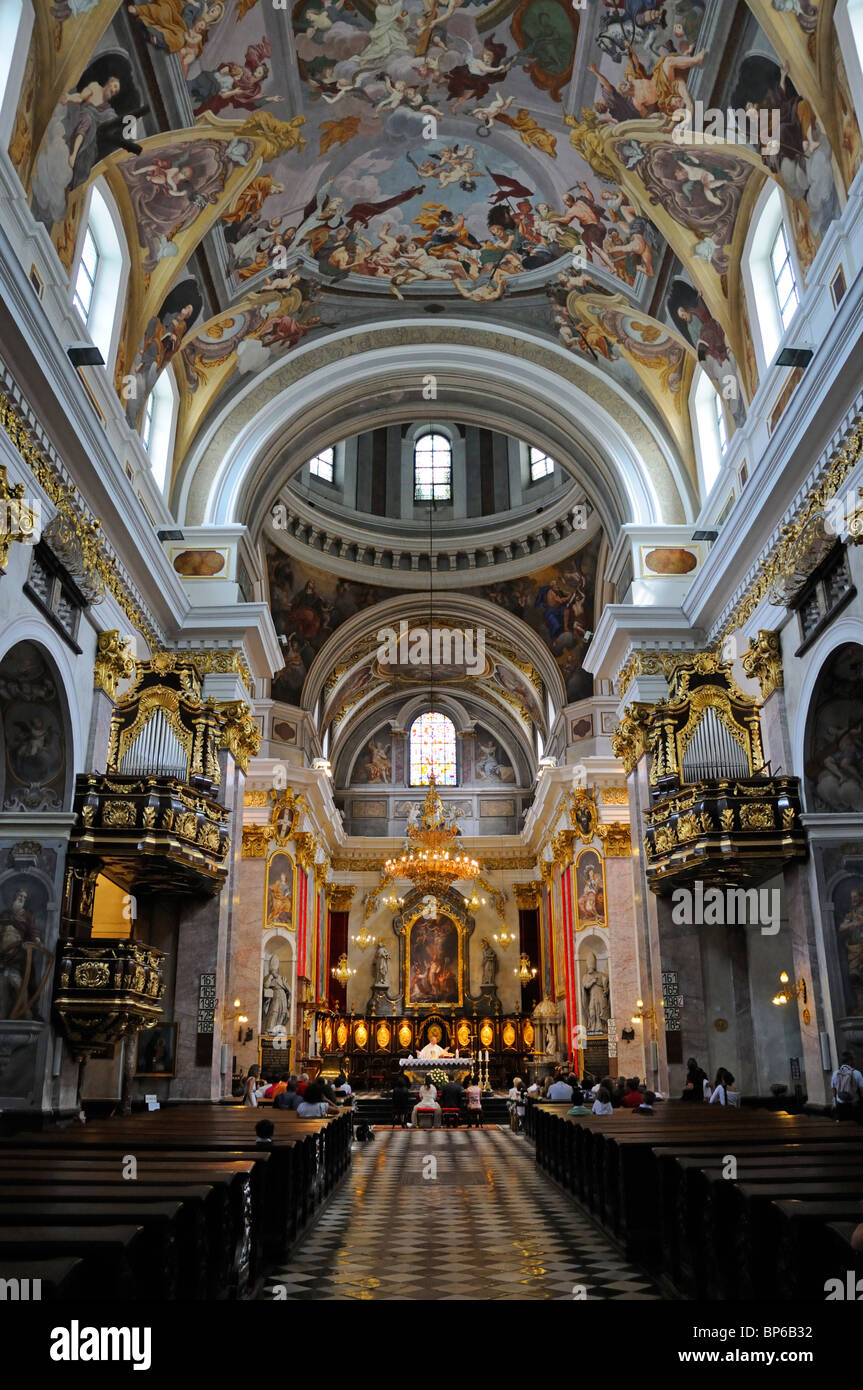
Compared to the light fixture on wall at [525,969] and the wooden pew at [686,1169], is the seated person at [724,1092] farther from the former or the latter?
the light fixture on wall at [525,969]

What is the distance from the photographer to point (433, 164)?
592 inches

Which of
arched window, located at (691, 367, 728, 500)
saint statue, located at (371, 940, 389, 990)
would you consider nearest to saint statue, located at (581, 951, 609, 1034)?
saint statue, located at (371, 940, 389, 990)

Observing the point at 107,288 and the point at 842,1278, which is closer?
the point at 842,1278

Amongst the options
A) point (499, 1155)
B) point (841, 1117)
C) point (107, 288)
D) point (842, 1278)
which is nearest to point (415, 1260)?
point (842, 1278)

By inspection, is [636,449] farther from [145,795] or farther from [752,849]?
[145,795]

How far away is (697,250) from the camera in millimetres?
13836

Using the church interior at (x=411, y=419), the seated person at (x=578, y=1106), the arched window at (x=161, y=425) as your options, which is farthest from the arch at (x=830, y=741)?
the arched window at (x=161, y=425)

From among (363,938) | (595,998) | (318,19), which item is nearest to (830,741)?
(318,19)

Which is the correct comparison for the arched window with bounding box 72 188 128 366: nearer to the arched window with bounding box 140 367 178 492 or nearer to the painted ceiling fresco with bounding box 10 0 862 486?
the painted ceiling fresco with bounding box 10 0 862 486

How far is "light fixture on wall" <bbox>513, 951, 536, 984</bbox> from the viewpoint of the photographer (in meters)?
32.2

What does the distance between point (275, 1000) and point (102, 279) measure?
16.0m

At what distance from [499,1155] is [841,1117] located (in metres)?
6.04

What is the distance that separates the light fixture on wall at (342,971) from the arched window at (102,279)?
74.8 feet

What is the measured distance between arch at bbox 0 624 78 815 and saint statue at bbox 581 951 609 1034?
14799 mm
